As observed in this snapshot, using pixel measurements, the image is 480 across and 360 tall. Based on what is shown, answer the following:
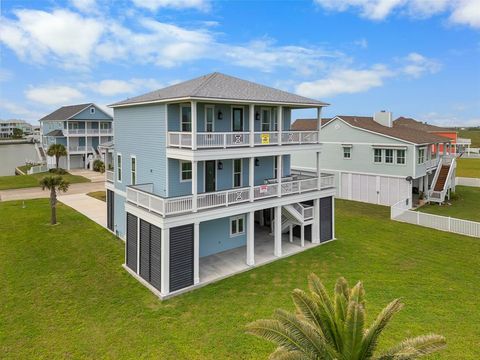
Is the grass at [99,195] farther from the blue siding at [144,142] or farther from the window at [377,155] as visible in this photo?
the window at [377,155]

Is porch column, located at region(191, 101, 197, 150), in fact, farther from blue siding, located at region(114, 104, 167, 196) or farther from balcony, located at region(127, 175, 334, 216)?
blue siding, located at region(114, 104, 167, 196)

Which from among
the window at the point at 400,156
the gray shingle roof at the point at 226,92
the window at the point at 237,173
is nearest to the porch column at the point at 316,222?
the window at the point at 237,173

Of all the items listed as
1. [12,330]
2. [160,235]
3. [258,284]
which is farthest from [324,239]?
[12,330]

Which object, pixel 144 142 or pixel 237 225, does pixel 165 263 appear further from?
pixel 144 142

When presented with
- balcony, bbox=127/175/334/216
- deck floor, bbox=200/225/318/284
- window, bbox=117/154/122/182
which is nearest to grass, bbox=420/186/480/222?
balcony, bbox=127/175/334/216

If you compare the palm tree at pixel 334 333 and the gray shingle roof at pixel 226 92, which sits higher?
the gray shingle roof at pixel 226 92

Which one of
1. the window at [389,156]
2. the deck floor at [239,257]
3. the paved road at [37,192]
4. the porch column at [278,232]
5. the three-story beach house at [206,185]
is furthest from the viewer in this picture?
the paved road at [37,192]
